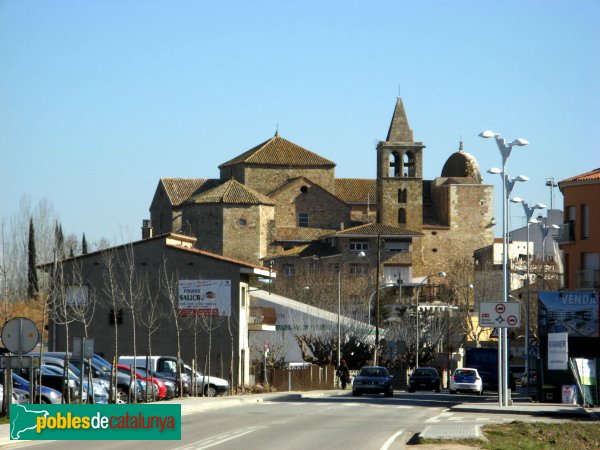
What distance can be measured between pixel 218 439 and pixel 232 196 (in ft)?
359

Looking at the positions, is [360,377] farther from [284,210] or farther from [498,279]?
[284,210]

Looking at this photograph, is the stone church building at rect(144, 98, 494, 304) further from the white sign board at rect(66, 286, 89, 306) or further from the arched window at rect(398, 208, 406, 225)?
the white sign board at rect(66, 286, 89, 306)

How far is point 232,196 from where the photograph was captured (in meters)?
132

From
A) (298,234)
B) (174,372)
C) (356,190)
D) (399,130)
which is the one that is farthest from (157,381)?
(356,190)

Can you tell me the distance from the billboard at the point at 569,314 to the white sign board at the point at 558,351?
4300mm

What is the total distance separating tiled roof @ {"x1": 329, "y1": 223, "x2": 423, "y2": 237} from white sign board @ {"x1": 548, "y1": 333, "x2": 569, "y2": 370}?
89962 mm

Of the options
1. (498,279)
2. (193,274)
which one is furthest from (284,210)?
(193,274)

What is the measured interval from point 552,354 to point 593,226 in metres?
16.3

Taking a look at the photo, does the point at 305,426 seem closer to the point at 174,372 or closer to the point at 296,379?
the point at 174,372

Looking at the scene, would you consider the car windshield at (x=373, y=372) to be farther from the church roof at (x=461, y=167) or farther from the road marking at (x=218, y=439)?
the church roof at (x=461, y=167)

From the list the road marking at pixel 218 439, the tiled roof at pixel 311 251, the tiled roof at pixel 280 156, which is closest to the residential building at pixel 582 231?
the road marking at pixel 218 439

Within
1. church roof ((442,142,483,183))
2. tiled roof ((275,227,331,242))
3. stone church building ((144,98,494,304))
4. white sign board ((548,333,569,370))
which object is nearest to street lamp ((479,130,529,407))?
white sign board ((548,333,569,370))

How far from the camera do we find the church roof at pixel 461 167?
155750 millimetres

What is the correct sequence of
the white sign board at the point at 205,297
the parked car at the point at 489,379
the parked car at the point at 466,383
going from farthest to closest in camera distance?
the parked car at the point at 489,379, the white sign board at the point at 205,297, the parked car at the point at 466,383
